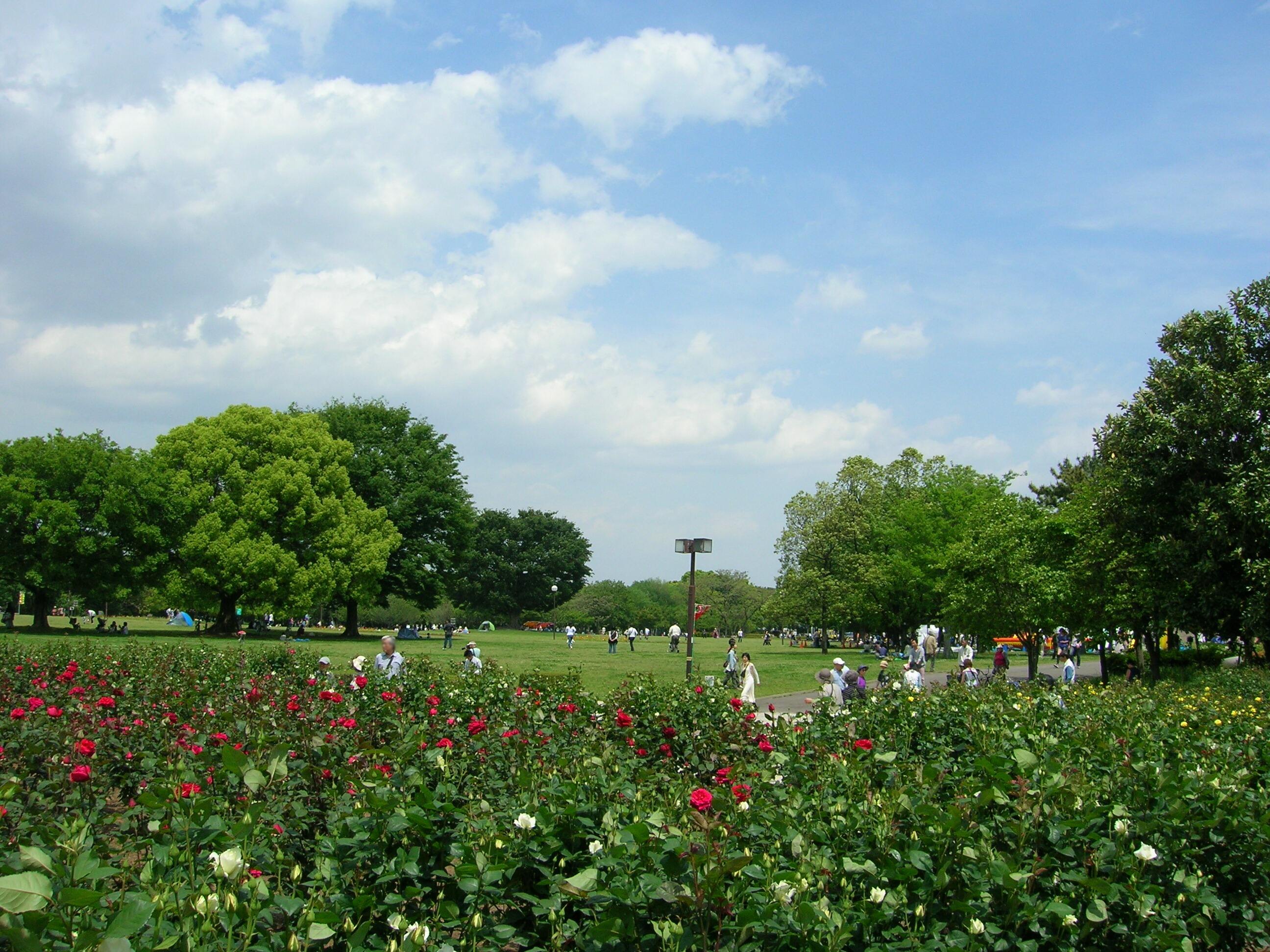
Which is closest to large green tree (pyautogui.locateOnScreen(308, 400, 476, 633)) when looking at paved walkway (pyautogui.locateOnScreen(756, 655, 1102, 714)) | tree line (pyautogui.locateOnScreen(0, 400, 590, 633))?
tree line (pyautogui.locateOnScreen(0, 400, 590, 633))

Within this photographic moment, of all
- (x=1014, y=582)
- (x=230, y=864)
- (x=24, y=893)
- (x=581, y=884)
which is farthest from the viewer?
(x=1014, y=582)

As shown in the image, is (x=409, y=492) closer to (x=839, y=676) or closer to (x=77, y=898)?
(x=839, y=676)

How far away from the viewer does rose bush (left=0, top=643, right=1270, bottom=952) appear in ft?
9.16

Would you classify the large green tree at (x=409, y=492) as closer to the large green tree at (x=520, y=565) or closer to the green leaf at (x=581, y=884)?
the large green tree at (x=520, y=565)

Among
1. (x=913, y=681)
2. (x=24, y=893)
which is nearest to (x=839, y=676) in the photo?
(x=913, y=681)

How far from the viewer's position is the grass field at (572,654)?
2486cm

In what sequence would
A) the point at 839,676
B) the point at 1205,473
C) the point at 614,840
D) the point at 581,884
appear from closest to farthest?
the point at 581,884, the point at 614,840, the point at 839,676, the point at 1205,473

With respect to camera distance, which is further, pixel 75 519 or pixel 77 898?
pixel 75 519

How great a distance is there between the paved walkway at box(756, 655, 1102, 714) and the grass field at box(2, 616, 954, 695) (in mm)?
789

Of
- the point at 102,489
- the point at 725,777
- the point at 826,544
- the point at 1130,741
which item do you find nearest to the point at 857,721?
the point at 1130,741

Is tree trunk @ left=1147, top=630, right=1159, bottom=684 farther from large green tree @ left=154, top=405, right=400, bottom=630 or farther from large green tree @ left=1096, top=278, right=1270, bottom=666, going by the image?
large green tree @ left=154, top=405, right=400, bottom=630

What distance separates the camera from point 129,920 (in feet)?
7.04

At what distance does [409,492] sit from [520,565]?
3639 cm

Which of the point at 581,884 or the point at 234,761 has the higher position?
the point at 234,761
